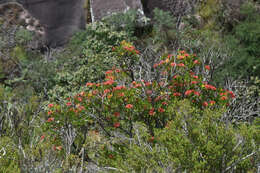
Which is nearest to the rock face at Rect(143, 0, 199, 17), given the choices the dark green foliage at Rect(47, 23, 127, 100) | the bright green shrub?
the dark green foliage at Rect(47, 23, 127, 100)

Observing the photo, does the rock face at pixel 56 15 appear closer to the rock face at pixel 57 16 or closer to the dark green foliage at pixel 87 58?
the rock face at pixel 57 16

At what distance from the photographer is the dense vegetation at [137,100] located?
4.21 metres

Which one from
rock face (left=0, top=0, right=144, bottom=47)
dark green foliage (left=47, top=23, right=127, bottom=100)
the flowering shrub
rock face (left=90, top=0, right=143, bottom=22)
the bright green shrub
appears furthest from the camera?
rock face (left=0, top=0, right=144, bottom=47)

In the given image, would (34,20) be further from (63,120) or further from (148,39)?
(63,120)

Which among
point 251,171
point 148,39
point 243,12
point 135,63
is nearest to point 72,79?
point 148,39

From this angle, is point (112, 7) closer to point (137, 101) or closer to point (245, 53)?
point (245, 53)

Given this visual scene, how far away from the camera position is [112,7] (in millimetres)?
12500

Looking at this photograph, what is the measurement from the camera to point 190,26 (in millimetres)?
11461

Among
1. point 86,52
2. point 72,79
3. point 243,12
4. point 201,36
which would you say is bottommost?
point 72,79

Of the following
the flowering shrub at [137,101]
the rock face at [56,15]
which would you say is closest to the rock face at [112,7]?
the rock face at [56,15]

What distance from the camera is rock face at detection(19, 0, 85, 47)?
14.1 m

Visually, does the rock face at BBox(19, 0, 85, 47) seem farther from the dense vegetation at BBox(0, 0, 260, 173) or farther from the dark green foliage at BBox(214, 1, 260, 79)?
the dark green foliage at BBox(214, 1, 260, 79)

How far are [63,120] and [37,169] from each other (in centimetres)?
222

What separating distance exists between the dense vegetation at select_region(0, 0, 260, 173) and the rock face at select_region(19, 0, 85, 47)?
2.80ft
